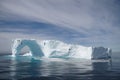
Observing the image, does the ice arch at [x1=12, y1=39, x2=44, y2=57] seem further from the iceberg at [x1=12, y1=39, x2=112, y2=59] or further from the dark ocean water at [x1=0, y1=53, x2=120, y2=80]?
the dark ocean water at [x1=0, y1=53, x2=120, y2=80]

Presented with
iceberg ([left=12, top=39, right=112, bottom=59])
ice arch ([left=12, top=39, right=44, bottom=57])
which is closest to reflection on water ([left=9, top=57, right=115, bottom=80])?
iceberg ([left=12, top=39, right=112, bottom=59])

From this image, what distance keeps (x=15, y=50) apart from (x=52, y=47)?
1333 centimetres

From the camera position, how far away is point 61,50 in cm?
4869

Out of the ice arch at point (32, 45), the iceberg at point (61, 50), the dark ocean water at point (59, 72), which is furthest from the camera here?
the ice arch at point (32, 45)

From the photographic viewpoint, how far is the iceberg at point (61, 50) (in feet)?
152

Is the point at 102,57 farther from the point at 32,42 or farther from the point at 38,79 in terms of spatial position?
the point at 38,79

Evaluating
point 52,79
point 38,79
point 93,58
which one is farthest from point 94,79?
point 93,58

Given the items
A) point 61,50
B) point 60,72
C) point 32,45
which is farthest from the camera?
point 32,45

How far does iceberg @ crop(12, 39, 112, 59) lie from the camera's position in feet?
152

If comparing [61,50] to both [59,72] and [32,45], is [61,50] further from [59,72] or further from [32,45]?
[59,72]

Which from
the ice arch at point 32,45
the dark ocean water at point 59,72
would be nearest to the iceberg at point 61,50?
the ice arch at point 32,45

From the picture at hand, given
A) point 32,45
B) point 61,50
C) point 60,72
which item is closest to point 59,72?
point 60,72

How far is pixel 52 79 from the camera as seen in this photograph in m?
20.6

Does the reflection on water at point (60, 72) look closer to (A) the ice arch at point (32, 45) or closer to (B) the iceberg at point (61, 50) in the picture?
(B) the iceberg at point (61, 50)
